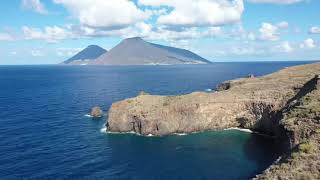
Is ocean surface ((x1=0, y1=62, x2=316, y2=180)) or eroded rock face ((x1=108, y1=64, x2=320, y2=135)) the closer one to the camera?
ocean surface ((x1=0, y1=62, x2=316, y2=180))

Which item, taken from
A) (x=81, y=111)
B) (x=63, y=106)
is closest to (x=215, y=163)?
(x=81, y=111)

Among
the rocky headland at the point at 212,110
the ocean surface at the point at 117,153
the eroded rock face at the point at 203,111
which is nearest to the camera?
the ocean surface at the point at 117,153

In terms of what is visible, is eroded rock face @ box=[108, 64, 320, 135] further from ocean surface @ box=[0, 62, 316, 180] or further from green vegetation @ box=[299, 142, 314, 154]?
green vegetation @ box=[299, 142, 314, 154]

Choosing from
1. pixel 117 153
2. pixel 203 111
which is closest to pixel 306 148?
pixel 117 153

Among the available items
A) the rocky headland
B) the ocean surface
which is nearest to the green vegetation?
the ocean surface

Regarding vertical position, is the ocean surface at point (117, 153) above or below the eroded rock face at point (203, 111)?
below

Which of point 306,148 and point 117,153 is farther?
point 117,153

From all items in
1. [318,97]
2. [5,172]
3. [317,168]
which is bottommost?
[5,172]

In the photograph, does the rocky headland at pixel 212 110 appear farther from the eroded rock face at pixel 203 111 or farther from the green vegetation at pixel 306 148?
the green vegetation at pixel 306 148

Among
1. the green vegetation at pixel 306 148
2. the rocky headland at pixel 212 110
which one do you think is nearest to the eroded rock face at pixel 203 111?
the rocky headland at pixel 212 110

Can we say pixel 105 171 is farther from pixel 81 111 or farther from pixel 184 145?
pixel 81 111

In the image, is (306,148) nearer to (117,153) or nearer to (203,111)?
(117,153)
